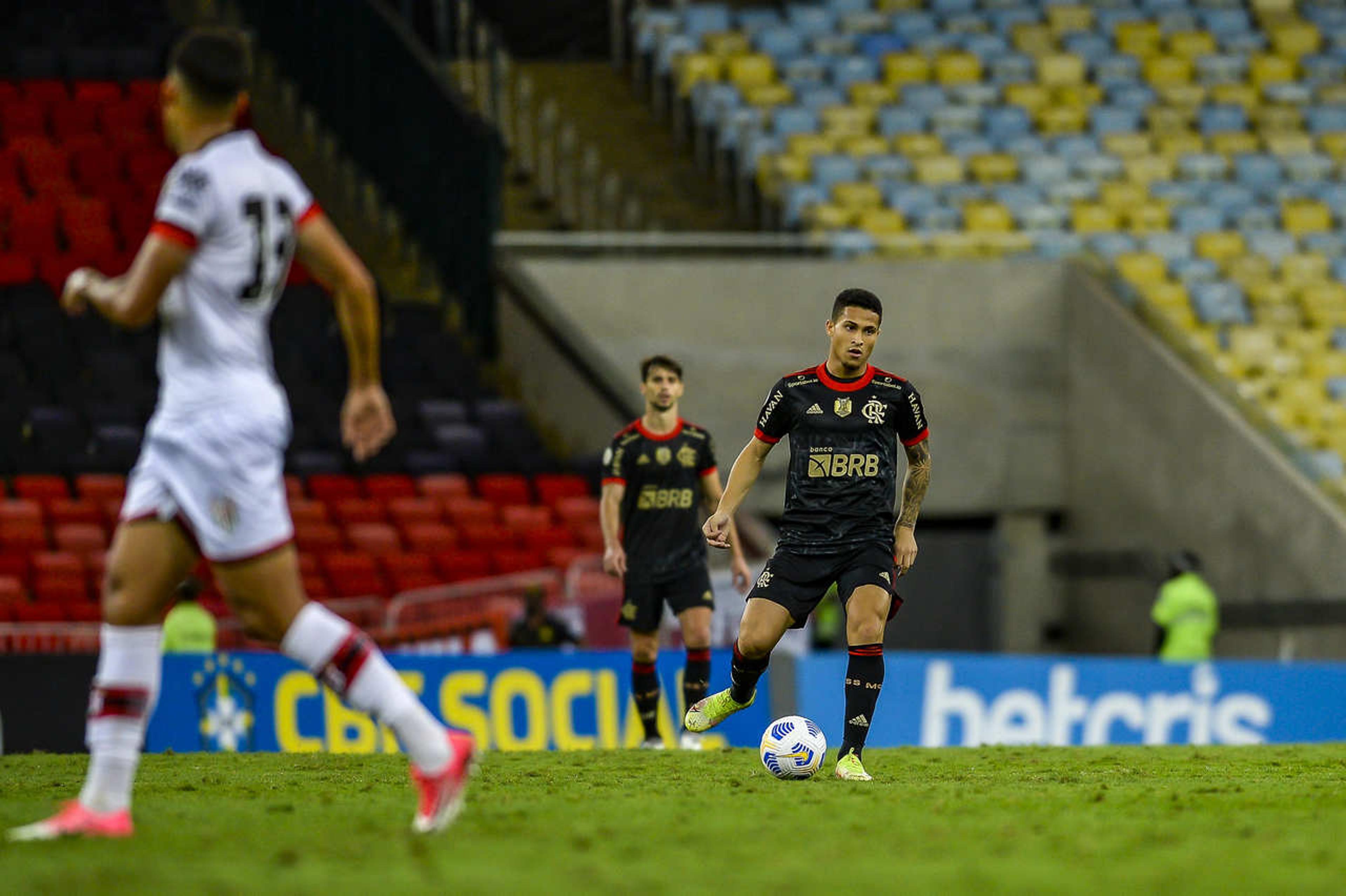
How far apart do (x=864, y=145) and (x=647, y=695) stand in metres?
14.3

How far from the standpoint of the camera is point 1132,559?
2477 centimetres

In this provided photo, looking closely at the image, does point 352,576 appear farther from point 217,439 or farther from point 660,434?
point 217,439

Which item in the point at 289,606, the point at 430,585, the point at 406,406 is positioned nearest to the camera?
the point at 289,606

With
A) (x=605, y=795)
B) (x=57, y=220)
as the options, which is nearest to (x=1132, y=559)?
(x=57, y=220)

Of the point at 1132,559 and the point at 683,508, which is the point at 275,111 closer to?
the point at 1132,559

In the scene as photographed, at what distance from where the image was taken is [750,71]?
26.7m

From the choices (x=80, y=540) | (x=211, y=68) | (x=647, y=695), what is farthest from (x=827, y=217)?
(x=211, y=68)

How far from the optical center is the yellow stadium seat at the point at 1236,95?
27.7m

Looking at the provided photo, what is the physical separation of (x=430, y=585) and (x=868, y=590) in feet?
34.5

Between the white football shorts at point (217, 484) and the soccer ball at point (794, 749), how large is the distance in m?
3.35

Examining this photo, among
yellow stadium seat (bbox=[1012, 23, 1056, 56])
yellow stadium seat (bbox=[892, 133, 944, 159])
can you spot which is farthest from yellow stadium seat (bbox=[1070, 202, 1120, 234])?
yellow stadium seat (bbox=[1012, 23, 1056, 56])

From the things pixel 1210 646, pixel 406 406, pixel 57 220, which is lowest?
pixel 1210 646

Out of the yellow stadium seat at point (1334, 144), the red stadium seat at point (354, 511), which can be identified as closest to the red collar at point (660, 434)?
the red stadium seat at point (354, 511)

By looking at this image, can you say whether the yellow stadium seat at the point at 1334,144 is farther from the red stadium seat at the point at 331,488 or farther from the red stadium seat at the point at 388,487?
the red stadium seat at the point at 331,488
